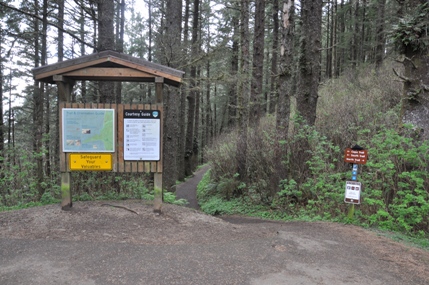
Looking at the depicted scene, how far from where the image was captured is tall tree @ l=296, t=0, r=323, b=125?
962 cm

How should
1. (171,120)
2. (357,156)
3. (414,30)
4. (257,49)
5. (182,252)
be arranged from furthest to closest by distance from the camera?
(257,49), (171,120), (414,30), (357,156), (182,252)

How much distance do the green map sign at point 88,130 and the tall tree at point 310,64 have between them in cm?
632

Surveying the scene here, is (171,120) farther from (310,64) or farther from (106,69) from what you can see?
(310,64)

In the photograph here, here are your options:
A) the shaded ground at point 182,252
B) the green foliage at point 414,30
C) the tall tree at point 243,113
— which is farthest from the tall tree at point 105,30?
the green foliage at point 414,30

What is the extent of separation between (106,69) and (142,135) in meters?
1.47

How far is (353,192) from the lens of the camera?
19.3 ft

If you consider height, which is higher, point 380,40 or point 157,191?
point 380,40

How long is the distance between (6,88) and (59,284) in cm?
2458

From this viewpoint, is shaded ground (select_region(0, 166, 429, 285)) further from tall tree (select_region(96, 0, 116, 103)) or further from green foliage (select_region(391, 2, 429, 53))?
green foliage (select_region(391, 2, 429, 53))

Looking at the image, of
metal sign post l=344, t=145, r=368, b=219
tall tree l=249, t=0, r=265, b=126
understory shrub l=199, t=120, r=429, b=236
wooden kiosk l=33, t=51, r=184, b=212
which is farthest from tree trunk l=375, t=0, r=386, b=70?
wooden kiosk l=33, t=51, r=184, b=212

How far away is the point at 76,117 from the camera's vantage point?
5.62 metres

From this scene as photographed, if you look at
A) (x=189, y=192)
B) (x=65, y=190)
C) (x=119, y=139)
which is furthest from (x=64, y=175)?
(x=189, y=192)

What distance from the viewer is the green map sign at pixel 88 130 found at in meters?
5.60

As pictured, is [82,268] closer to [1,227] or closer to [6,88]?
[1,227]
